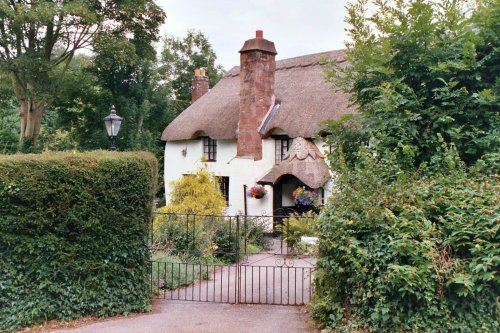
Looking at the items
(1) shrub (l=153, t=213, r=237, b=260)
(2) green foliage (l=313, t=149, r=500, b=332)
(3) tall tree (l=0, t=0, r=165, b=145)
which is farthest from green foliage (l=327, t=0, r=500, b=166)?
(3) tall tree (l=0, t=0, r=165, b=145)

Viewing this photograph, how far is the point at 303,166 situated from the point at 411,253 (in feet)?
34.7

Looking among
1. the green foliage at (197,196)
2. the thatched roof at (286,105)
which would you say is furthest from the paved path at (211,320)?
the thatched roof at (286,105)

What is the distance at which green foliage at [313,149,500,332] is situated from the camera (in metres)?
4.82

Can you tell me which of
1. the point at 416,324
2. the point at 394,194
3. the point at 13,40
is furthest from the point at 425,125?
the point at 13,40

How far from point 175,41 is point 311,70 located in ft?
54.9

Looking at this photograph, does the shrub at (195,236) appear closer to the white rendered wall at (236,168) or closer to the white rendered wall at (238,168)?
the white rendered wall at (236,168)

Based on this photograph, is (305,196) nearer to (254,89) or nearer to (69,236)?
(254,89)

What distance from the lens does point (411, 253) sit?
494cm

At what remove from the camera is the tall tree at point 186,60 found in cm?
3219

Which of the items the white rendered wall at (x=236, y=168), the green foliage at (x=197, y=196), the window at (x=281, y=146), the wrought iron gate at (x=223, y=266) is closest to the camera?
the wrought iron gate at (x=223, y=266)

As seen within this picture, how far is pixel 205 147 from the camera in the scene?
68.2 feet

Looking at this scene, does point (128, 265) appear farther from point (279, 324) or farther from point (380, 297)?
point (380, 297)

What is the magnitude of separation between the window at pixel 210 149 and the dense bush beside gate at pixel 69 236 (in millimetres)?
12897

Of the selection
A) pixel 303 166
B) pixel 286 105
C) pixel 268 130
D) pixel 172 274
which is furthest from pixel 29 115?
pixel 172 274
